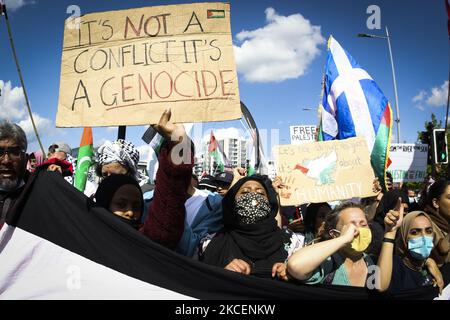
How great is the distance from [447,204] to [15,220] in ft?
10.4

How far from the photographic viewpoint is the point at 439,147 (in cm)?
844

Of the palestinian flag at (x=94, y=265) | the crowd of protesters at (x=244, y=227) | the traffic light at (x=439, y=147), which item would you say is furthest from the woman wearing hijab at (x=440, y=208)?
the traffic light at (x=439, y=147)

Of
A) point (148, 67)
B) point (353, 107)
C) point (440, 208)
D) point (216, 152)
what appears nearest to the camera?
point (148, 67)

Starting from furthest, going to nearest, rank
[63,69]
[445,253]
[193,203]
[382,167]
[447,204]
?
[382,167] < [447,204] < [193,203] < [445,253] < [63,69]

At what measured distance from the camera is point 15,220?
1.91 metres

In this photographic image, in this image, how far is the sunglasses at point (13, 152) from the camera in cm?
201

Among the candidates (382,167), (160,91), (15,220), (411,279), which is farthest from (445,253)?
(15,220)

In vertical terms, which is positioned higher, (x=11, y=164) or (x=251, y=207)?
(x=11, y=164)

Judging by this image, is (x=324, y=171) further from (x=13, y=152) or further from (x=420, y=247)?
(x=13, y=152)

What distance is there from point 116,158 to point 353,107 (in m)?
3.38

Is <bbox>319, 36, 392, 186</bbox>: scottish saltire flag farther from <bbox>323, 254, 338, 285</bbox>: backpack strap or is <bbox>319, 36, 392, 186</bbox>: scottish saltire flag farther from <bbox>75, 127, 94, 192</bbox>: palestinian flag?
<bbox>75, 127, 94, 192</bbox>: palestinian flag

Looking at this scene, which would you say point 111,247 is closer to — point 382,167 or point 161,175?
point 161,175

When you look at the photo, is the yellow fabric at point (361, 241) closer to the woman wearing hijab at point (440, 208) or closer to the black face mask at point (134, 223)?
the woman wearing hijab at point (440, 208)

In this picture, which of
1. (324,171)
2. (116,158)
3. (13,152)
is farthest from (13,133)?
(324,171)
